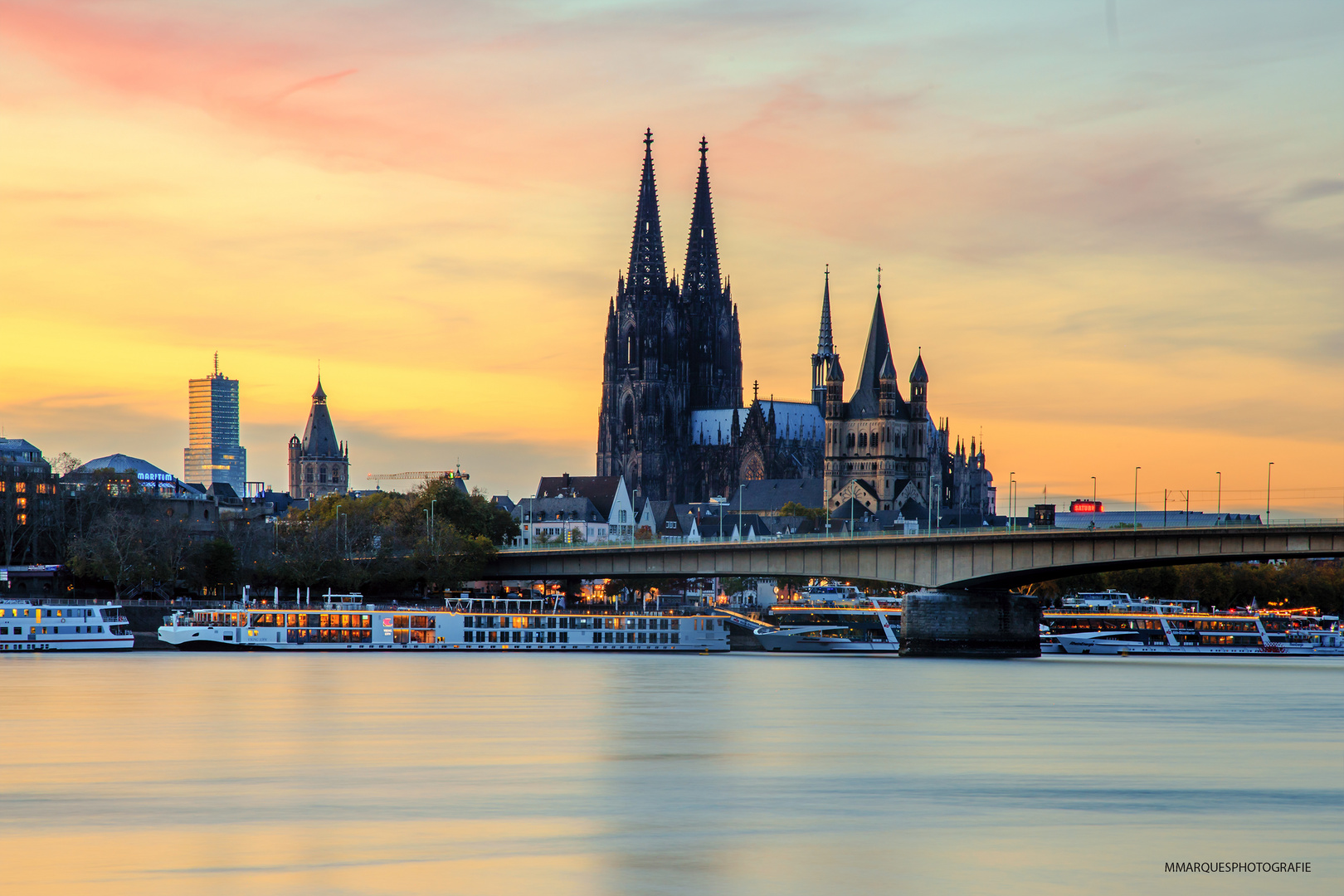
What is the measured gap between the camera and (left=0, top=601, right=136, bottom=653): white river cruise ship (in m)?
100

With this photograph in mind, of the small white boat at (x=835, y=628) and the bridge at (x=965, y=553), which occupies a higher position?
the bridge at (x=965, y=553)

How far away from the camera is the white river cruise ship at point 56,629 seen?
10006 cm

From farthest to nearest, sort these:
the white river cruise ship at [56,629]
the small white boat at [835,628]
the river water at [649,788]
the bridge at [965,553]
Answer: the small white boat at [835,628] < the white river cruise ship at [56,629] < the bridge at [965,553] < the river water at [649,788]

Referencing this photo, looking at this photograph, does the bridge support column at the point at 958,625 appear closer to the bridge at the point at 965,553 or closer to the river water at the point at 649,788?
the bridge at the point at 965,553

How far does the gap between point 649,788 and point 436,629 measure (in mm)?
74864

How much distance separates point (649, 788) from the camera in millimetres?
39469

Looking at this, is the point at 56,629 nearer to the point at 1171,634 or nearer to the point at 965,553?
the point at 965,553

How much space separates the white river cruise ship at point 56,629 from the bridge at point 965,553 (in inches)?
1157

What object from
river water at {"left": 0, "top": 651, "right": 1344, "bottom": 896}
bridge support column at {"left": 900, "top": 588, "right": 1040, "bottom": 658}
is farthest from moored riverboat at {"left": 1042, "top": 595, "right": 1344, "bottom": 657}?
river water at {"left": 0, "top": 651, "right": 1344, "bottom": 896}

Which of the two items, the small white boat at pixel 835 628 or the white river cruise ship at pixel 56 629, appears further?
the small white boat at pixel 835 628

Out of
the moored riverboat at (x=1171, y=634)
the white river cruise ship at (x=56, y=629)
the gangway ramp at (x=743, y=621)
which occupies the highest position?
the white river cruise ship at (x=56, y=629)

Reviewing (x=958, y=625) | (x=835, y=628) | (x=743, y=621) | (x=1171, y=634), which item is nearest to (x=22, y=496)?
(x=743, y=621)

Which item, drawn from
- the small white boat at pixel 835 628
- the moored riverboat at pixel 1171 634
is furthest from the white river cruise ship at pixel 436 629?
the moored riverboat at pixel 1171 634

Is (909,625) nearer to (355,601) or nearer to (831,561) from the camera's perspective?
(831,561)
